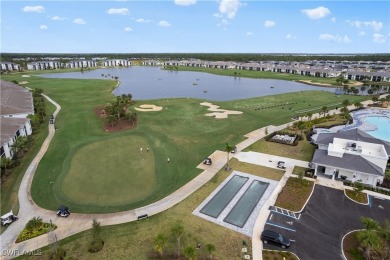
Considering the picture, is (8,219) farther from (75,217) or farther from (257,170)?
(257,170)

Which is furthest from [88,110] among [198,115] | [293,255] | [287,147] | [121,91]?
[293,255]

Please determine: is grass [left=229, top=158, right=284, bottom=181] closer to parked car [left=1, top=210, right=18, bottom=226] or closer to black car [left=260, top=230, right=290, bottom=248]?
black car [left=260, top=230, right=290, bottom=248]

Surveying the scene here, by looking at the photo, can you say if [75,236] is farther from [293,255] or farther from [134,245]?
[293,255]

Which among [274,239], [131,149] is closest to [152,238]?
[274,239]

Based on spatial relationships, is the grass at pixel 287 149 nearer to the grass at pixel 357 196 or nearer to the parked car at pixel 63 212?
the grass at pixel 357 196

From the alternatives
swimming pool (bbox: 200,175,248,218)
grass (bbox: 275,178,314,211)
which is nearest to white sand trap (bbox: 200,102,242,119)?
swimming pool (bbox: 200,175,248,218)
